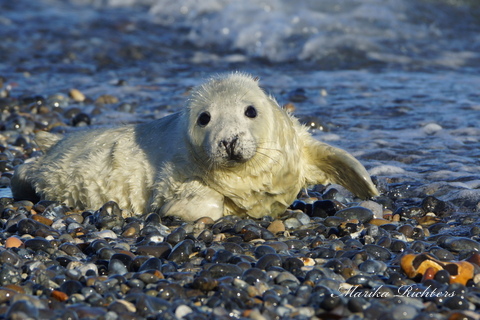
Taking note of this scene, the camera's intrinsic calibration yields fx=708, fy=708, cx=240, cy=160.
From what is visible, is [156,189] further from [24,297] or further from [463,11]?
[463,11]

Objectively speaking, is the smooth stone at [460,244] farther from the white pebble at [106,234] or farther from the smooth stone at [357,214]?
the white pebble at [106,234]

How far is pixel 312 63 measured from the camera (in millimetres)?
10992

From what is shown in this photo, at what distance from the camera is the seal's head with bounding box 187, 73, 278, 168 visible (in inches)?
165

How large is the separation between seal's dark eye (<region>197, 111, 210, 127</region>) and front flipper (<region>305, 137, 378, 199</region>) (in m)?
0.92

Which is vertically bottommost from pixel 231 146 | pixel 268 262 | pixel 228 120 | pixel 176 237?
pixel 176 237

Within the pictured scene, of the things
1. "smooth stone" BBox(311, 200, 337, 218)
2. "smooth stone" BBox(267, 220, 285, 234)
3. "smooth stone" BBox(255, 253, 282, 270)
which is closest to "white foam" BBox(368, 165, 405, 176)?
"smooth stone" BBox(311, 200, 337, 218)

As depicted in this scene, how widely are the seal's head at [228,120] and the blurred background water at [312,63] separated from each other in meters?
1.44

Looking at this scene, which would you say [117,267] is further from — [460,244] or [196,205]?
[460,244]

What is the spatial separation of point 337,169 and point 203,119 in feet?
3.61

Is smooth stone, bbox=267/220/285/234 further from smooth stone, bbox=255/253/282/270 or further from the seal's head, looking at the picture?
smooth stone, bbox=255/253/282/270

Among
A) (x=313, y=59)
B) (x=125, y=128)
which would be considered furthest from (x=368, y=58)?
(x=125, y=128)

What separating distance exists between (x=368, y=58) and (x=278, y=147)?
682 cm

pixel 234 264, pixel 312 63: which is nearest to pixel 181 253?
pixel 234 264

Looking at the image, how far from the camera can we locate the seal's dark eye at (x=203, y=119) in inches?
174
